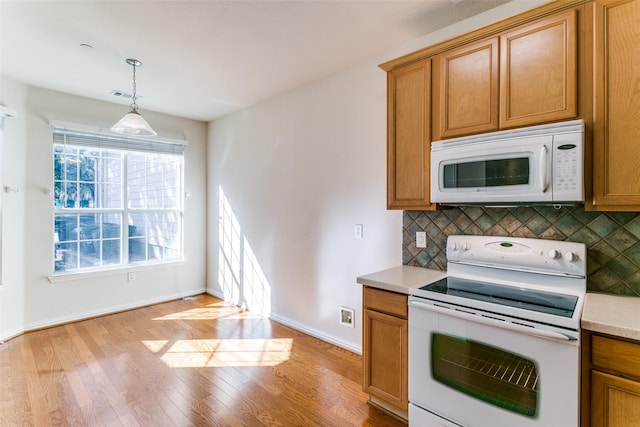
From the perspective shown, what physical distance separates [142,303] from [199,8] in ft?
12.0

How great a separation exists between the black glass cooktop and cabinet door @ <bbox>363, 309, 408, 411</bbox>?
1.13 ft

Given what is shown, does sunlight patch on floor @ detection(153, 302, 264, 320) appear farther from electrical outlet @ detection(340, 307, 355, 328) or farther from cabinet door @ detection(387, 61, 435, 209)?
cabinet door @ detection(387, 61, 435, 209)

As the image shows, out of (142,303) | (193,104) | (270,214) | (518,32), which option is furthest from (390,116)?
(142,303)

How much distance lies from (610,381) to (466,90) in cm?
159

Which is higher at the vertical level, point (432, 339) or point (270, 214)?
point (270, 214)

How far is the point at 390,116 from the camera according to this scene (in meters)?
2.28

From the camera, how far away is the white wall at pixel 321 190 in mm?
2697

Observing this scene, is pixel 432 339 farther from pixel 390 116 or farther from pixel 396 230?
pixel 390 116

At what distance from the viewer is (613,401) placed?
1269 mm

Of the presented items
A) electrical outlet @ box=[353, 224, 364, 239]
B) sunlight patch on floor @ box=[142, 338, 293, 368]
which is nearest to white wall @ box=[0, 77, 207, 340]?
sunlight patch on floor @ box=[142, 338, 293, 368]

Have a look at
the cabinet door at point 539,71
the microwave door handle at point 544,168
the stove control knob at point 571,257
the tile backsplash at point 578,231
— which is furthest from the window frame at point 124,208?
the stove control knob at point 571,257

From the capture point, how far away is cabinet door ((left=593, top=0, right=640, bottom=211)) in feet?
4.75

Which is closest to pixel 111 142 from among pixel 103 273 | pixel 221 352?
pixel 103 273

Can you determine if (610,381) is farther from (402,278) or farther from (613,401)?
(402,278)
